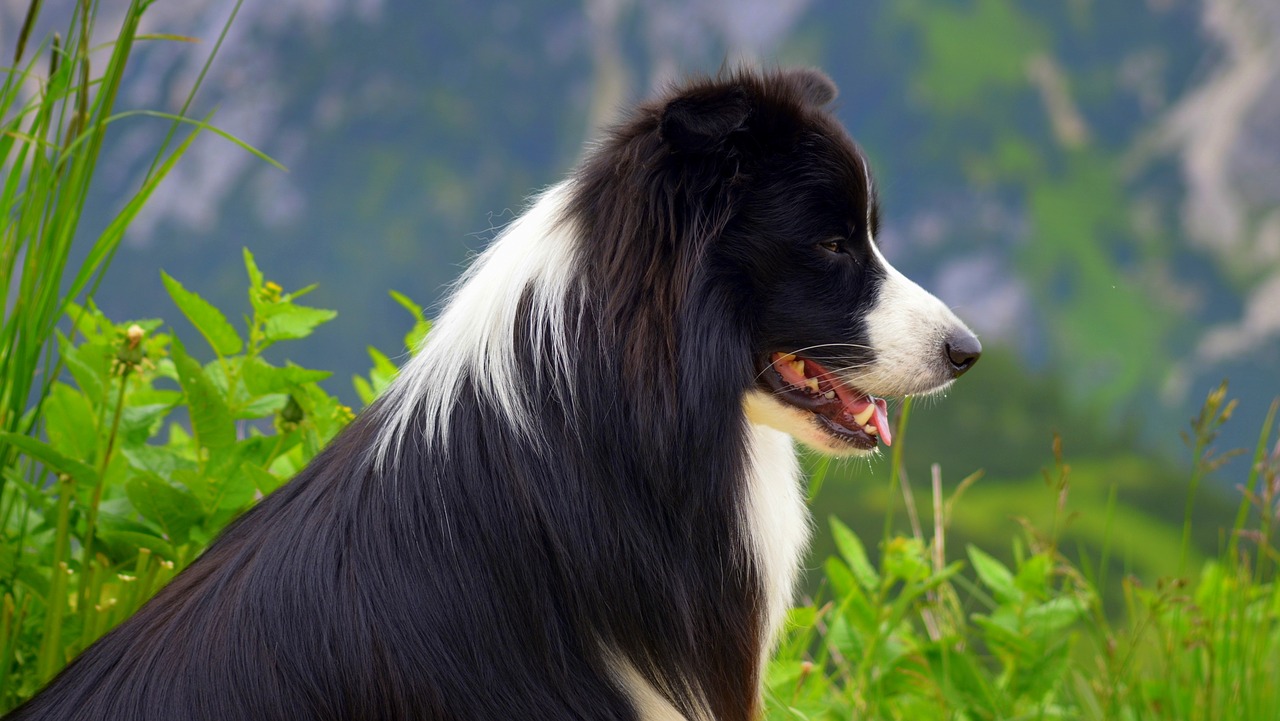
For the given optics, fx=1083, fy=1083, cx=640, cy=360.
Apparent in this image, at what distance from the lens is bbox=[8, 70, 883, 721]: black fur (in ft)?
6.41

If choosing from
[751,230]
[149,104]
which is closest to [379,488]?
[751,230]

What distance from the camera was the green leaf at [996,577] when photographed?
3.54 meters

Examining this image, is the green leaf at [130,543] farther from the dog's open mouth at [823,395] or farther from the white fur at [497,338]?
the dog's open mouth at [823,395]

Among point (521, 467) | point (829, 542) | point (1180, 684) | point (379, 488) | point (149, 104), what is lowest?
point (829, 542)

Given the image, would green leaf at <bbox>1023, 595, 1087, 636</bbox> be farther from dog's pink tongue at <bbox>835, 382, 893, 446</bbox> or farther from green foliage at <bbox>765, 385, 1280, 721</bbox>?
dog's pink tongue at <bbox>835, 382, 893, 446</bbox>

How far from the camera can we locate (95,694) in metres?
1.94

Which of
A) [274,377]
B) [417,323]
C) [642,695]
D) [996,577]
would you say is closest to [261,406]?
[274,377]

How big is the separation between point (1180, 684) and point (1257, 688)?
35 cm

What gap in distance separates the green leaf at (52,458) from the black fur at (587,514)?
566 mm

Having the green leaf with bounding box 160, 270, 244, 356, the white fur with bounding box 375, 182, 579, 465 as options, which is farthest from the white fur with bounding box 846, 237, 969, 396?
the green leaf with bounding box 160, 270, 244, 356

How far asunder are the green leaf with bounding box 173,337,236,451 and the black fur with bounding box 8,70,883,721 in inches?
24.0

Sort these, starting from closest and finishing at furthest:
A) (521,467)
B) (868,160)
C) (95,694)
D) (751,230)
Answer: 1. (95,694)
2. (521,467)
3. (751,230)
4. (868,160)

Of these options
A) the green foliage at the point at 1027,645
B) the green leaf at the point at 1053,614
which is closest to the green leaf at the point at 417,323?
the green foliage at the point at 1027,645

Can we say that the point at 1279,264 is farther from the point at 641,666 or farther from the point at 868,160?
the point at 641,666
